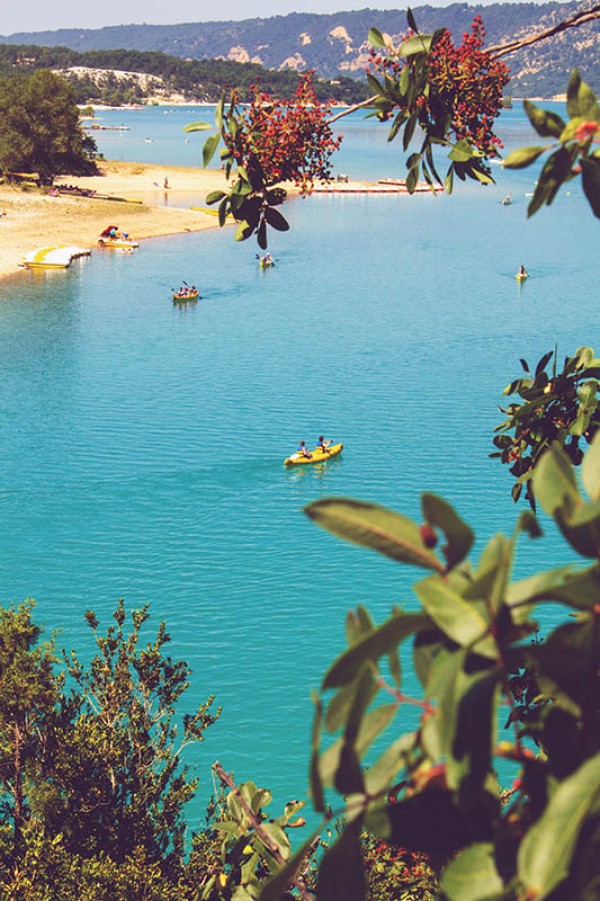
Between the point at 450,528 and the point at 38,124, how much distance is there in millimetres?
96055

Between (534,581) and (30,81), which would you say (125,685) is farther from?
(30,81)

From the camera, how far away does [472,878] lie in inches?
65.9

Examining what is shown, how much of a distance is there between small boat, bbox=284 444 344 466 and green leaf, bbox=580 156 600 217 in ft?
109

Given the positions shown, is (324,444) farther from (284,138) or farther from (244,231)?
(244,231)

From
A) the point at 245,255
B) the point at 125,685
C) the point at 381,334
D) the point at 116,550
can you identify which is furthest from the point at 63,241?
the point at 125,685

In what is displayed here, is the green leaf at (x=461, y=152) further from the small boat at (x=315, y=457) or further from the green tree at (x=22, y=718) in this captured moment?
the small boat at (x=315, y=457)

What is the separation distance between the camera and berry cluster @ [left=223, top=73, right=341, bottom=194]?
16.1 ft

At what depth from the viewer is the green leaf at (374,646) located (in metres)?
1.51

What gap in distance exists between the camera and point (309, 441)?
3769 cm

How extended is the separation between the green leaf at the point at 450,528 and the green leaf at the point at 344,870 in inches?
18.4

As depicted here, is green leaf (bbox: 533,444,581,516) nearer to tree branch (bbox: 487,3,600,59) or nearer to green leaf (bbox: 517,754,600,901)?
green leaf (bbox: 517,754,600,901)

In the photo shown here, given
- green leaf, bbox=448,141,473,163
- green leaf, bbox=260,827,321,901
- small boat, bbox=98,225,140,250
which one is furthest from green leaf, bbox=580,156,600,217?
small boat, bbox=98,225,140,250

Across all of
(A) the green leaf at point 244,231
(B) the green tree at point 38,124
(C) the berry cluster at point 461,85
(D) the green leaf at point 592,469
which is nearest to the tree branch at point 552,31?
(C) the berry cluster at point 461,85

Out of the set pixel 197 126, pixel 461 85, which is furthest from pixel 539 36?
pixel 197 126
